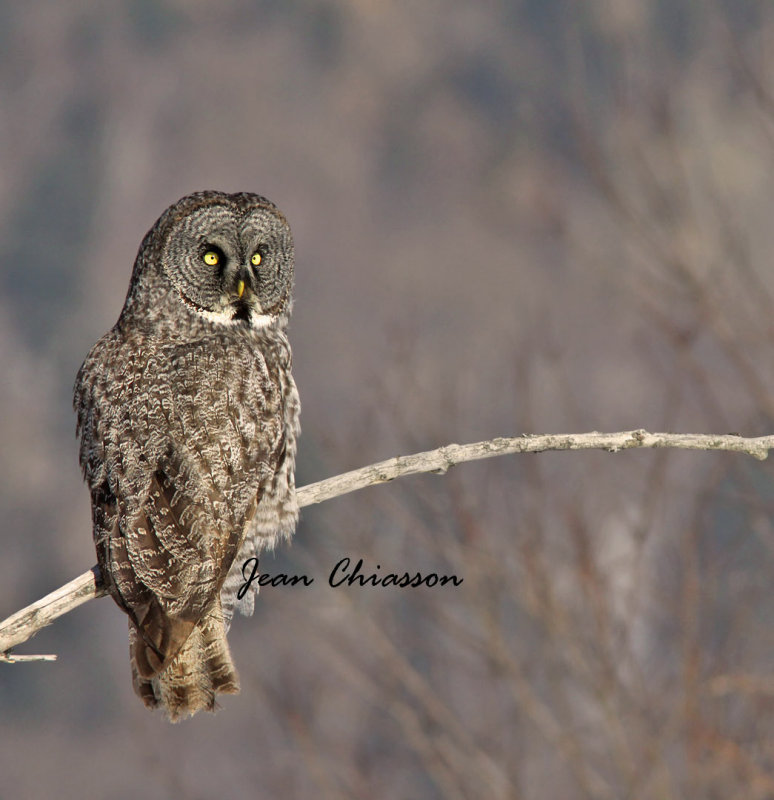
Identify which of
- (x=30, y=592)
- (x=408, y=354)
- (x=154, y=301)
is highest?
(x=30, y=592)

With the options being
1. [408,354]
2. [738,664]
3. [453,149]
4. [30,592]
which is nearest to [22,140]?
[453,149]

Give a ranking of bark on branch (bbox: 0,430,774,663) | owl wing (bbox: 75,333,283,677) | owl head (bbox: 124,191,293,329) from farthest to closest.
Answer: owl head (bbox: 124,191,293,329)
owl wing (bbox: 75,333,283,677)
bark on branch (bbox: 0,430,774,663)

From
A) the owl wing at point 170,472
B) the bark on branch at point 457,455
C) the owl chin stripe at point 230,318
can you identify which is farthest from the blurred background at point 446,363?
the owl wing at point 170,472

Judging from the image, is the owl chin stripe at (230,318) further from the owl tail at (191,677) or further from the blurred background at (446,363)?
the blurred background at (446,363)

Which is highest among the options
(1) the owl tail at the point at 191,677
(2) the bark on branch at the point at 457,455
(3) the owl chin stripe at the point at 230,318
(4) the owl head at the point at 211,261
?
(4) the owl head at the point at 211,261

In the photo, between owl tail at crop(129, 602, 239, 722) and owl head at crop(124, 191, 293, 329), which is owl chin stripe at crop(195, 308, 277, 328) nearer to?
owl head at crop(124, 191, 293, 329)

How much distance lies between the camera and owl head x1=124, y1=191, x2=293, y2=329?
3799mm

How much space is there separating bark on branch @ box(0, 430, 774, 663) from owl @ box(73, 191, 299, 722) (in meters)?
0.21

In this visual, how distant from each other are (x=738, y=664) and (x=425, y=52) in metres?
28.2

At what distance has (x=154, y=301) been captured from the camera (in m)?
3.81

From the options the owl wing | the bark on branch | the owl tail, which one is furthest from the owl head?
the owl tail

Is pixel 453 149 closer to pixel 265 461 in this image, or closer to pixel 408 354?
pixel 408 354

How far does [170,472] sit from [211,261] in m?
0.81

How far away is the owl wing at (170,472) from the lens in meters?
3.30
